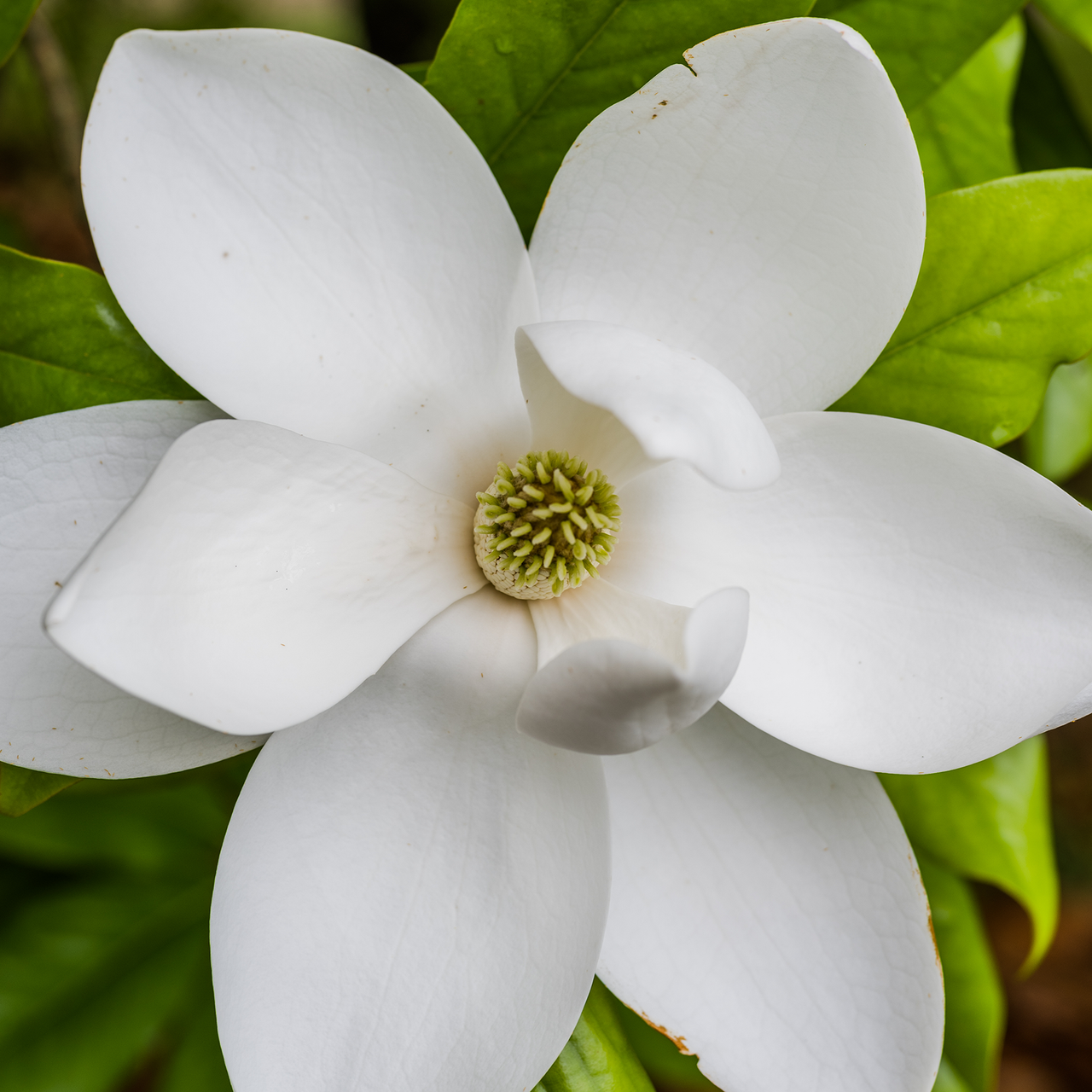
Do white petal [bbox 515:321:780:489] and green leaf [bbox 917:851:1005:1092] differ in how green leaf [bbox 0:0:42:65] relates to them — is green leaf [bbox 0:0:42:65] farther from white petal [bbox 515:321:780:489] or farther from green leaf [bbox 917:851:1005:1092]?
green leaf [bbox 917:851:1005:1092]

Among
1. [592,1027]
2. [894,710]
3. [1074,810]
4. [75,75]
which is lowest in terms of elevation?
[1074,810]

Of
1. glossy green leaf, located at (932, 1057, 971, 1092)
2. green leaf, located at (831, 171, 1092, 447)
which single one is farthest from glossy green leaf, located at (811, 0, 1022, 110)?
glossy green leaf, located at (932, 1057, 971, 1092)

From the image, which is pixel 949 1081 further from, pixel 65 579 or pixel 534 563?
pixel 65 579

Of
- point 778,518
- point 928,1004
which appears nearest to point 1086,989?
point 928,1004

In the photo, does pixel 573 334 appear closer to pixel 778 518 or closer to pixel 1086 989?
pixel 778 518

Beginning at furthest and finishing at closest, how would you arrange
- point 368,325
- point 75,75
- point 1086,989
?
point 1086,989 → point 75,75 → point 368,325

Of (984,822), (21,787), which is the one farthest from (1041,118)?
(21,787)

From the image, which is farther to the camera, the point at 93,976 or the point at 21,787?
the point at 93,976
